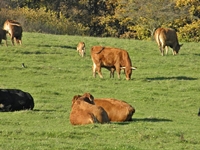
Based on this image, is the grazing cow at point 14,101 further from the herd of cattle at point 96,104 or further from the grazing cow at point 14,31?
the grazing cow at point 14,31

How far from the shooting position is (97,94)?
70.7 feet

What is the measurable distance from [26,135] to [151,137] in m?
2.30

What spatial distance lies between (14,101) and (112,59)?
8744 millimetres

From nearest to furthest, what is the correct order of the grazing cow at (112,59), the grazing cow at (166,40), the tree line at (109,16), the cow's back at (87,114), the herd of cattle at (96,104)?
the cow's back at (87,114)
the herd of cattle at (96,104)
the grazing cow at (112,59)
the grazing cow at (166,40)
the tree line at (109,16)

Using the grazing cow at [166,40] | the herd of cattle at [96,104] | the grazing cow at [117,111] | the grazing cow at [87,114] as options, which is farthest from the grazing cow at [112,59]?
the grazing cow at [87,114]

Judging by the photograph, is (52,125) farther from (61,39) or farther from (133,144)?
(61,39)

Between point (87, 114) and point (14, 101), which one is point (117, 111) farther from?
point (14, 101)

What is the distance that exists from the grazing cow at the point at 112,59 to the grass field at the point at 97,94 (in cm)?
45

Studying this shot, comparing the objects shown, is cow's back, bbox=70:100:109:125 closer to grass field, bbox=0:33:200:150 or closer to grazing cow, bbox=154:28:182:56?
grass field, bbox=0:33:200:150

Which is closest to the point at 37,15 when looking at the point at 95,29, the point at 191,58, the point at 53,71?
the point at 95,29

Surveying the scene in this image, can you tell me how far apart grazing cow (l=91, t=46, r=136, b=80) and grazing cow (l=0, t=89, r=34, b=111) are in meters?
8.16

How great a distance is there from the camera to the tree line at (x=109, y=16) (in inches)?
1918

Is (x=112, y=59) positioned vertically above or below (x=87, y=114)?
below

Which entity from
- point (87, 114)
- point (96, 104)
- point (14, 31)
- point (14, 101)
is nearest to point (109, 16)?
point (14, 31)
